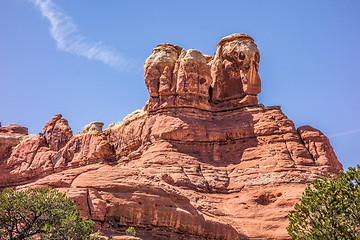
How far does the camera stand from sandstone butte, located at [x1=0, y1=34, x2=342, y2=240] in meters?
38.8

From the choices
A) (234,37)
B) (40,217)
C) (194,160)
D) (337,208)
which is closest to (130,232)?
(40,217)

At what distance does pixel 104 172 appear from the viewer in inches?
1633

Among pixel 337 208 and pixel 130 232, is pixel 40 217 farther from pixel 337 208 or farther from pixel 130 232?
pixel 337 208

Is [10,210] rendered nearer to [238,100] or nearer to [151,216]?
[151,216]

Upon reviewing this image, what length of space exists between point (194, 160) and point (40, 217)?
1273 inches

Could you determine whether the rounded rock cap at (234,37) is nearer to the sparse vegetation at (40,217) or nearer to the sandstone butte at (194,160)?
the sandstone butte at (194,160)

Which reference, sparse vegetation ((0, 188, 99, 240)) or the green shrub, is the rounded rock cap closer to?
the green shrub

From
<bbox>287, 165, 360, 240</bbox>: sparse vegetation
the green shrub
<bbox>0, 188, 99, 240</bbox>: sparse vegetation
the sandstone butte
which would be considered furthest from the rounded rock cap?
<bbox>0, 188, 99, 240</bbox>: sparse vegetation

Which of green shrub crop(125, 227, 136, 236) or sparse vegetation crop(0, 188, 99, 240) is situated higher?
green shrub crop(125, 227, 136, 236)

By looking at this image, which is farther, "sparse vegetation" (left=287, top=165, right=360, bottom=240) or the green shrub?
the green shrub

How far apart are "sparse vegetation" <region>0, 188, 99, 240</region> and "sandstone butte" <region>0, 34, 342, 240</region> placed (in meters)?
5.80

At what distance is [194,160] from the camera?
194 ft

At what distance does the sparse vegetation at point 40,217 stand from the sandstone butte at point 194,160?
5799mm

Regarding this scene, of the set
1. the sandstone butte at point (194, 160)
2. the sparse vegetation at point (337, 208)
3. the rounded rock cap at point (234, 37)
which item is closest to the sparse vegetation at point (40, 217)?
the sandstone butte at point (194, 160)
